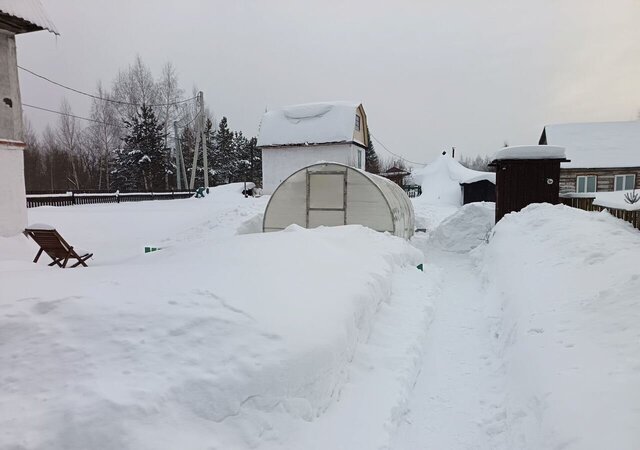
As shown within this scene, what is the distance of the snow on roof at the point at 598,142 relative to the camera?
Result: 23.1 metres

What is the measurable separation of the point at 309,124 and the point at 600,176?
17380 mm

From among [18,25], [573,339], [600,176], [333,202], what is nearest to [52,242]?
[18,25]

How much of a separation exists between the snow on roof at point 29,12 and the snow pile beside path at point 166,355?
28.4 ft

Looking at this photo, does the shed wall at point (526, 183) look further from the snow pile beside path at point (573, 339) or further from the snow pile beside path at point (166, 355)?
the snow pile beside path at point (166, 355)

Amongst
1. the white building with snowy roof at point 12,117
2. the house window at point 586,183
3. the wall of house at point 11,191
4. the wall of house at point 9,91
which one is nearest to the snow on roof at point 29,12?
the white building with snowy roof at point 12,117

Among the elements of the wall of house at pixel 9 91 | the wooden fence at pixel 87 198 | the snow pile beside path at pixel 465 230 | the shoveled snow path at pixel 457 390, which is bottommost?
the shoveled snow path at pixel 457 390

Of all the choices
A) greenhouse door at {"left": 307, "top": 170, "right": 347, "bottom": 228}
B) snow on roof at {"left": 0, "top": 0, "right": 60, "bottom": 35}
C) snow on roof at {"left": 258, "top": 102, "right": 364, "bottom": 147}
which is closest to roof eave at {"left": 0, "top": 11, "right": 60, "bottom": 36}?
snow on roof at {"left": 0, "top": 0, "right": 60, "bottom": 35}

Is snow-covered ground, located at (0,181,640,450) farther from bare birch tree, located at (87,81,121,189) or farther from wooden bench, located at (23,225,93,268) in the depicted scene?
bare birch tree, located at (87,81,121,189)

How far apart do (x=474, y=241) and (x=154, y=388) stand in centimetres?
1179

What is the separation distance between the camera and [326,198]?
433 inches

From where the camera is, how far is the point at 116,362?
2486mm

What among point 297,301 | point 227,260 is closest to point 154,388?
point 297,301

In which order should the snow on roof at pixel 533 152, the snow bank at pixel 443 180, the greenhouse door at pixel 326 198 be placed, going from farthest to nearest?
the snow bank at pixel 443 180, the snow on roof at pixel 533 152, the greenhouse door at pixel 326 198

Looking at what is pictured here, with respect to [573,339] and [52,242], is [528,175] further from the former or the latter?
[52,242]
